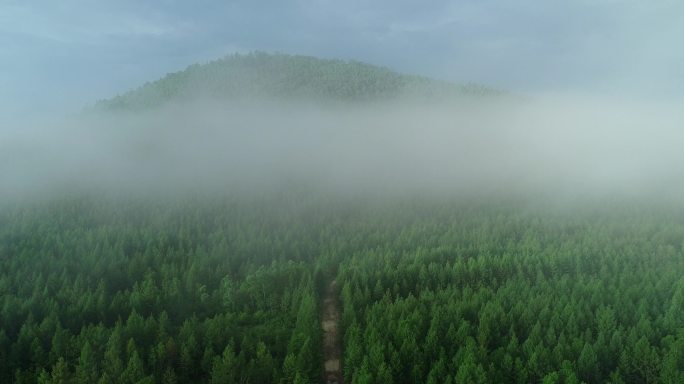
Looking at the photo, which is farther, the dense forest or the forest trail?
the forest trail

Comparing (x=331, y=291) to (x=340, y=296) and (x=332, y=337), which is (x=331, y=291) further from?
(x=332, y=337)

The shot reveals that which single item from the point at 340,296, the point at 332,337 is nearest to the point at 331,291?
the point at 340,296

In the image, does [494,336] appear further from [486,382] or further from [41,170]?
[41,170]

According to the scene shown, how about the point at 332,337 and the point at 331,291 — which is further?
the point at 331,291

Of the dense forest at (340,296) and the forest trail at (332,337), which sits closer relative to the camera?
the dense forest at (340,296)

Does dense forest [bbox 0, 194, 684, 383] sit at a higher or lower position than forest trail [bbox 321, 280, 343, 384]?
higher

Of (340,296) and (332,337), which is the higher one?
(340,296)

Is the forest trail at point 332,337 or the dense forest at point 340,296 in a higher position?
the dense forest at point 340,296
